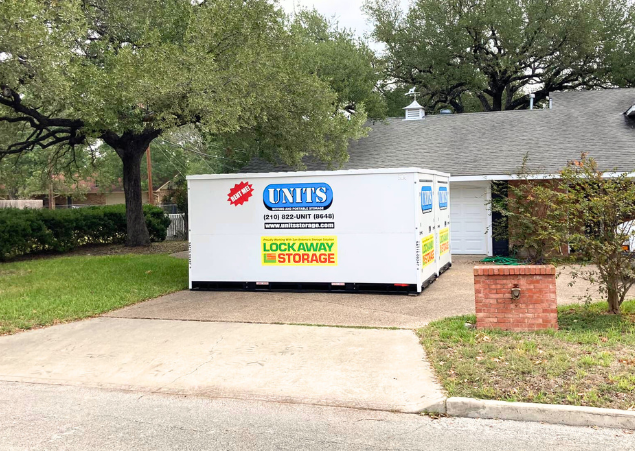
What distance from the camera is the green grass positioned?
1024 centimetres

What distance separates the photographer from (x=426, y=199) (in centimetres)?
1239

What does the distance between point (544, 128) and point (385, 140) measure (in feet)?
18.0

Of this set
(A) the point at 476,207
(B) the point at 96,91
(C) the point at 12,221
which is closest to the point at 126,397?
(B) the point at 96,91

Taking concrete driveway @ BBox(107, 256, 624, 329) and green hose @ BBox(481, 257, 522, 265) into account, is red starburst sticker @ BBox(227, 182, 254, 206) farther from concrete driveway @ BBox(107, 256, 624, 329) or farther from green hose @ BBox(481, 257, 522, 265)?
green hose @ BBox(481, 257, 522, 265)

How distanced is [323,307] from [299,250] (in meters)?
1.89

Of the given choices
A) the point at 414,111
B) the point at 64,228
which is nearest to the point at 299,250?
the point at 64,228

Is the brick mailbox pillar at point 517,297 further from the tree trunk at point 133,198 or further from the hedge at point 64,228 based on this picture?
the tree trunk at point 133,198

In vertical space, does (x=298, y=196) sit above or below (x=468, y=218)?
above

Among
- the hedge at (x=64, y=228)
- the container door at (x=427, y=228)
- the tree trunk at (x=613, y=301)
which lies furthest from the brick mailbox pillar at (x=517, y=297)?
the hedge at (x=64, y=228)

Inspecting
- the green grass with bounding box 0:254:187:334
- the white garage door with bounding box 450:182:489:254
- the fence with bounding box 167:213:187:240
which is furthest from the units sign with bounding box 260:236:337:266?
the fence with bounding box 167:213:187:240

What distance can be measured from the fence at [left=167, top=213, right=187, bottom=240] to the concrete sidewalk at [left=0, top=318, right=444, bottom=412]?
730 inches

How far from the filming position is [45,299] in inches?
456

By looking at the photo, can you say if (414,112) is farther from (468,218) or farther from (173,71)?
(173,71)

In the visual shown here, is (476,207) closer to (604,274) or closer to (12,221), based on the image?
(604,274)
